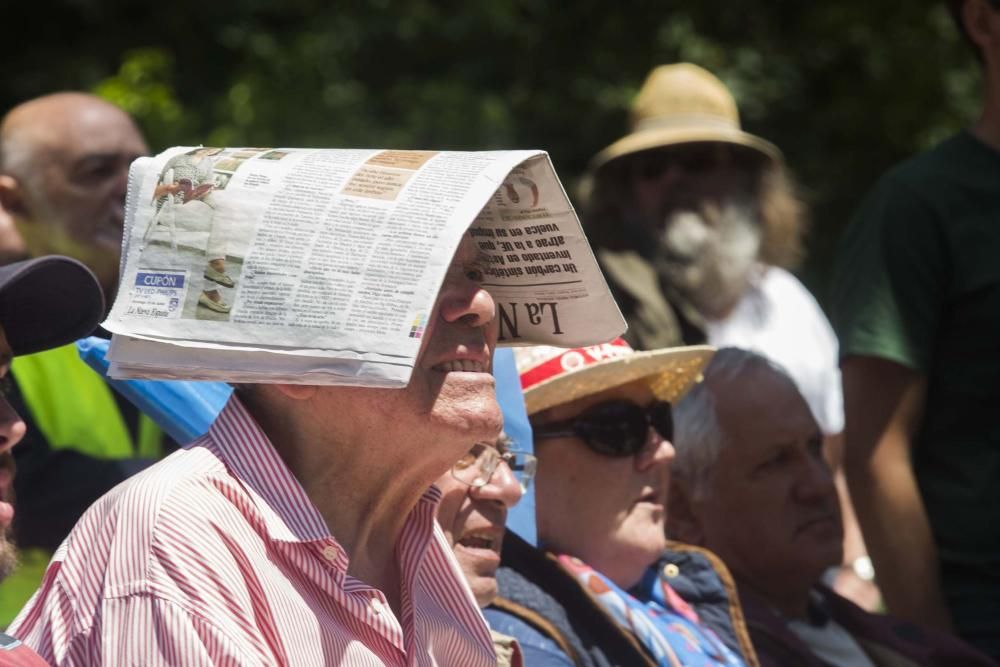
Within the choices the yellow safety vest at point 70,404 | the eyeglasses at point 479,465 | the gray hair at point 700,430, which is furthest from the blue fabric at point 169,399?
the gray hair at point 700,430

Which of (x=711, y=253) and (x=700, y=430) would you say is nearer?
(x=700, y=430)

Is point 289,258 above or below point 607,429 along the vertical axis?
above

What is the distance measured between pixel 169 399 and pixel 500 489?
0.62 m

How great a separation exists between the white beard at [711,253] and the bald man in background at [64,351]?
5.99ft

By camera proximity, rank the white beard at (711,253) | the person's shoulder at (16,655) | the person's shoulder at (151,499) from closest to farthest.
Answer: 1. the person's shoulder at (16,655)
2. the person's shoulder at (151,499)
3. the white beard at (711,253)

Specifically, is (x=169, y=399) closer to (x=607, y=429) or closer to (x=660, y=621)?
(x=607, y=429)

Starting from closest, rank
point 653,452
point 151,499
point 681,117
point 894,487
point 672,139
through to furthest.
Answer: point 151,499 < point 653,452 < point 894,487 < point 672,139 < point 681,117

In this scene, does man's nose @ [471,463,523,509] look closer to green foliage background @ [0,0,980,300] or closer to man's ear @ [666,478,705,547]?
man's ear @ [666,478,705,547]

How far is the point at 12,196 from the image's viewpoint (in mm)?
3977

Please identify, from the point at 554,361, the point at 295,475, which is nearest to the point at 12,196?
the point at 554,361

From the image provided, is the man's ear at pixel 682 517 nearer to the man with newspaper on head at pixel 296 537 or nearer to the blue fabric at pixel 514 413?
the blue fabric at pixel 514 413

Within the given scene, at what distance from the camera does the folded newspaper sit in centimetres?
188

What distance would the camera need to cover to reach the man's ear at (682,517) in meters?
3.65

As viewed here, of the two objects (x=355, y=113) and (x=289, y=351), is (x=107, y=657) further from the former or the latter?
(x=355, y=113)
